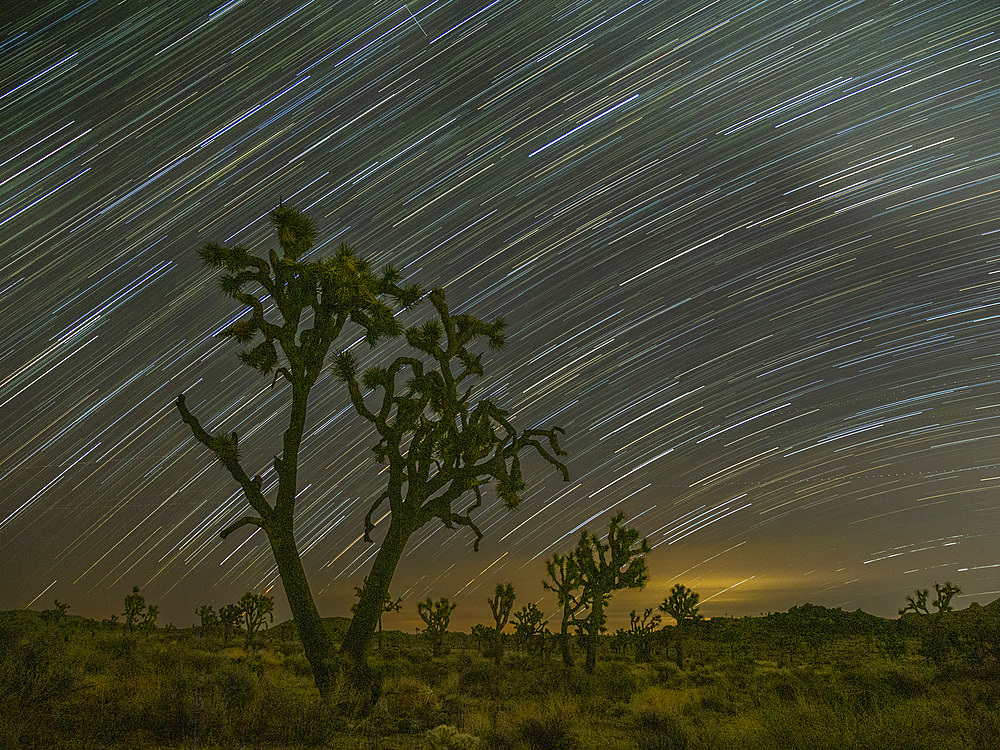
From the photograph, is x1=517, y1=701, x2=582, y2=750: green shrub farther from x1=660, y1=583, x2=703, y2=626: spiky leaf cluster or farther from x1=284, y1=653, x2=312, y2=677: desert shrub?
x1=660, y1=583, x2=703, y2=626: spiky leaf cluster

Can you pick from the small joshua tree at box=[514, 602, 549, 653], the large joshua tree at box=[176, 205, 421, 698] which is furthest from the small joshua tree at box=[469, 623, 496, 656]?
the large joshua tree at box=[176, 205, 421, 698]

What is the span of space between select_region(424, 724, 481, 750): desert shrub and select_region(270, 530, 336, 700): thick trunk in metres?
3.66

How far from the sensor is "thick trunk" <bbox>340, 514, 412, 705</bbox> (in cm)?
1084

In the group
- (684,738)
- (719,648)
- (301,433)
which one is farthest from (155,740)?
(719,648)

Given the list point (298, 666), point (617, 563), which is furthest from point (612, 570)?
point (298, 666)

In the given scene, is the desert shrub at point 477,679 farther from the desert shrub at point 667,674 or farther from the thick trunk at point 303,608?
the desert shrub at point 667,674

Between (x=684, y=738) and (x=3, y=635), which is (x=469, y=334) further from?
(x=3, y=635)

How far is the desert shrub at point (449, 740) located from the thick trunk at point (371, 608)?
10.8 feet

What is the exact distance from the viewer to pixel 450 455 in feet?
41.9

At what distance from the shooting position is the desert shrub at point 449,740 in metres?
7.29

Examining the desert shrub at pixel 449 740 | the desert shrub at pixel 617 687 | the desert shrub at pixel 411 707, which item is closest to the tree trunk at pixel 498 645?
the desert shrub at pixel 411 707

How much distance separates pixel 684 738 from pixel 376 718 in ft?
15.7

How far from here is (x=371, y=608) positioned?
38.7 feet

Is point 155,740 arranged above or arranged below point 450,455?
below
